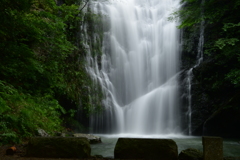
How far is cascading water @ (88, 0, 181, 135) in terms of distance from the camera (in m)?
14.7

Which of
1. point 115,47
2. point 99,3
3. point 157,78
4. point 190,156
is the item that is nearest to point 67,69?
point 115,47

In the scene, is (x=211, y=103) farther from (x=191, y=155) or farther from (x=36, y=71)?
(x=36, y=71)

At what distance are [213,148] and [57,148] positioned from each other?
3481 millimetres

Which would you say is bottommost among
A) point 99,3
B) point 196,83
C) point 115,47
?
point 196,83

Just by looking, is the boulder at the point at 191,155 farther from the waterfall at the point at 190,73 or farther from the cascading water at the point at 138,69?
the waterfall at the point at 190,73

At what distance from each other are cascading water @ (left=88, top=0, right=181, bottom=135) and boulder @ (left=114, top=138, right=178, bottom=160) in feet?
29.5

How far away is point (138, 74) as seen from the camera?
1891cm

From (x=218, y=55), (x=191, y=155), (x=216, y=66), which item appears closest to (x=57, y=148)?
(x=191, y=155)

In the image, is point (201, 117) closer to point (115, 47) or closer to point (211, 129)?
point (211, 129)

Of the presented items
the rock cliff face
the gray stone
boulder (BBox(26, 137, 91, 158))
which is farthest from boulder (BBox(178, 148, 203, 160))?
the rock cliff face

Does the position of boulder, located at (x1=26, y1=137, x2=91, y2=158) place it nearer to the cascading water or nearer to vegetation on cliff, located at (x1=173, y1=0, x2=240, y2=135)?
the cascading water

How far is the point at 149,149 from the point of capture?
514 centimetres

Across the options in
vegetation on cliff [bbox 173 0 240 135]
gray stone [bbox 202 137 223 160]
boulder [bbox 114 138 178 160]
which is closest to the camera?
gray stone [bbox 202 137 223 160]

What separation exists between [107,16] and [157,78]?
738cm
